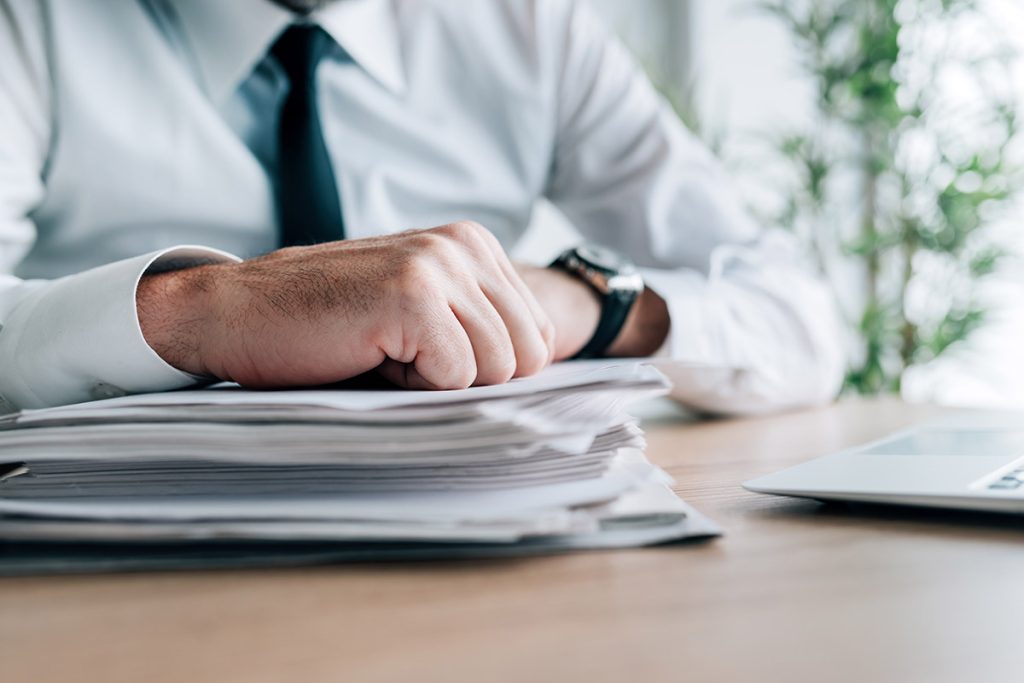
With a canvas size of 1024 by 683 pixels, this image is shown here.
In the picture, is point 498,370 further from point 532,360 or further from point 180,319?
point 180,319

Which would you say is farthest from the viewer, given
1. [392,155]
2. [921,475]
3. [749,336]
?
[392,155]

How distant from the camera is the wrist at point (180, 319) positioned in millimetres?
511

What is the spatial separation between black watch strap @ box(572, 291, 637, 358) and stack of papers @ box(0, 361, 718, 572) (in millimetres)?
427

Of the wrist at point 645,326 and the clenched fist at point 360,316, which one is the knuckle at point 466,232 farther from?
the wrist at point 645,326

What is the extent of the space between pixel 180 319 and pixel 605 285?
1.34 ft

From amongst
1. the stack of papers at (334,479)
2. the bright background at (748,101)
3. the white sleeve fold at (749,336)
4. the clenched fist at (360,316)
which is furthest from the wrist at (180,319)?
the bright background at (748,101)

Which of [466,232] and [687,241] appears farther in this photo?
[687,241]

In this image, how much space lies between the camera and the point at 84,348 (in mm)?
520

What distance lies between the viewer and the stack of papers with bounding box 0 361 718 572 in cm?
35

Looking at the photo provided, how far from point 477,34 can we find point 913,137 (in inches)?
69.3

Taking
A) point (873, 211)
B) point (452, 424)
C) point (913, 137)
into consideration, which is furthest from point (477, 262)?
point (873, 211)

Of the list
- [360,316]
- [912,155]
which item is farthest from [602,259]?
[912,155]

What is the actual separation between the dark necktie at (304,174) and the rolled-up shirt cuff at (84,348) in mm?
386

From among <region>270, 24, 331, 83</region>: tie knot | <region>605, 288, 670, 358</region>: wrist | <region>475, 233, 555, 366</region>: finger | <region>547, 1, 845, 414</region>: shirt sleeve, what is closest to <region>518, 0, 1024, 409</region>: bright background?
<region>547, 1, 845, 414</region>: shirt sleeve
